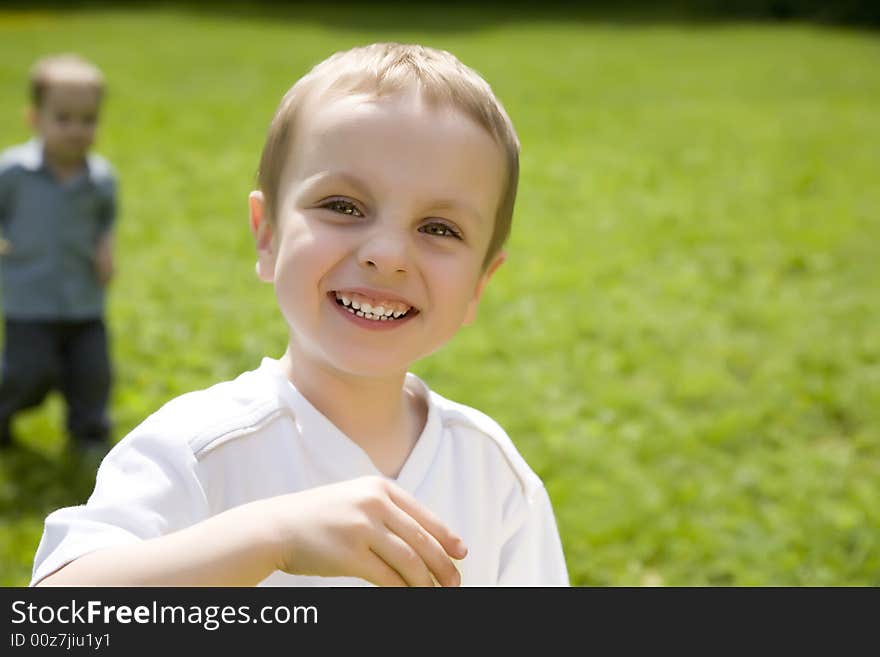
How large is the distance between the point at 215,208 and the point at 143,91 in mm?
5855

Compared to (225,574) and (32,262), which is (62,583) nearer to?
(225,574)

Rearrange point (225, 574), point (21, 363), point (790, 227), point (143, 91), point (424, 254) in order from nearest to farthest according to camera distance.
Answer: point (225, 574) → point (424, 254) → point (21, 363) → point (790, 227) → point (143, 91)

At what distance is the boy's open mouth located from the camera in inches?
57.9

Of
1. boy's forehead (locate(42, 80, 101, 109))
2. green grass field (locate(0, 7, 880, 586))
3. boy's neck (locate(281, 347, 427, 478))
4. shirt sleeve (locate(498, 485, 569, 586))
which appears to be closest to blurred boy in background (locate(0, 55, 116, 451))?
boy's forehead (locate(42, 80, 101, 109))

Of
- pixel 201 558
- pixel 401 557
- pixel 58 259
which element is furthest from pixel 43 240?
pixel 401 557

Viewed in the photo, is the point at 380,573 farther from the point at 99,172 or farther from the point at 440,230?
the point at 99,172

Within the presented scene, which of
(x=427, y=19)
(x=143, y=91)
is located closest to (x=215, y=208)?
(x=143, y=91)

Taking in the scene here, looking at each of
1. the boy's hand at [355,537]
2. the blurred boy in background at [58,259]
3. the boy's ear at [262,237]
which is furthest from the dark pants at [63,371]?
the boy's hand at [355,537]

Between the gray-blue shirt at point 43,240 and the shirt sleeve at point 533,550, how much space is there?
2979 mm

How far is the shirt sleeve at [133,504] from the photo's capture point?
127 cm

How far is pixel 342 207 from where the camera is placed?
1470 mm

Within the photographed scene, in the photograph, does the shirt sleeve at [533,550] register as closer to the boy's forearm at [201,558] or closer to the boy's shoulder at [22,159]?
the boy's forearm at [201,558]

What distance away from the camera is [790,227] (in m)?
7.76

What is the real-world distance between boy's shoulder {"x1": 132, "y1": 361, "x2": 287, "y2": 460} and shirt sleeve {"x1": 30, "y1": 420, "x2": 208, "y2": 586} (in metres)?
0.01
